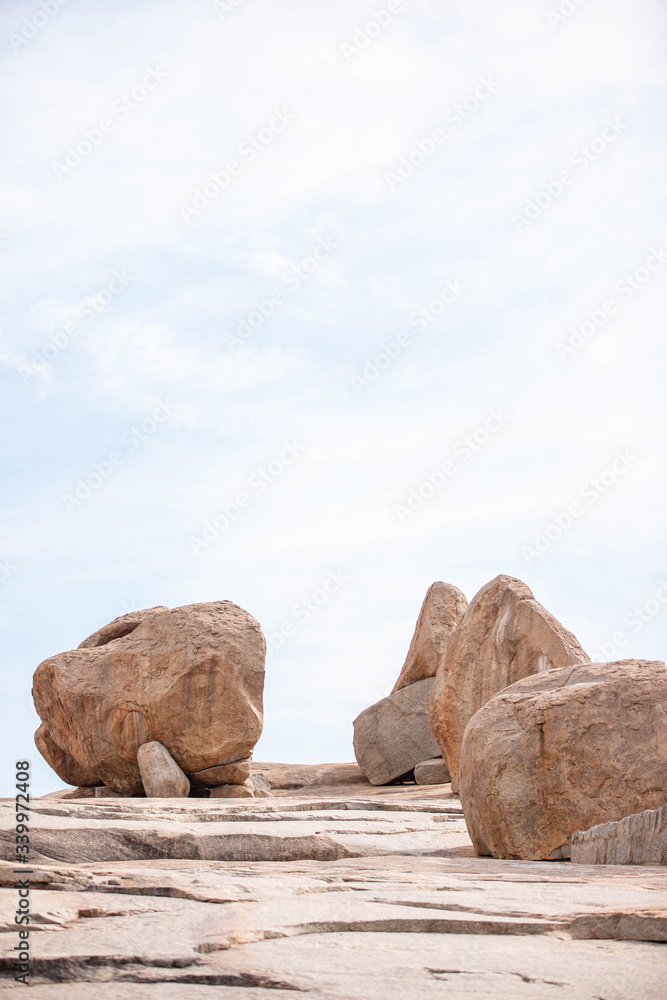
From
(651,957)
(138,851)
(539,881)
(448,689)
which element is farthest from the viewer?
(448,689)

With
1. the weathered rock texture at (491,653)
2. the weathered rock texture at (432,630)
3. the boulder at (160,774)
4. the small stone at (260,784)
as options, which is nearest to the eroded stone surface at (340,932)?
the weathered rock texture at (491,653)

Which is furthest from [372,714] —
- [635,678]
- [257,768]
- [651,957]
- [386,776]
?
[651,957]

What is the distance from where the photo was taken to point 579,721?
281 inches

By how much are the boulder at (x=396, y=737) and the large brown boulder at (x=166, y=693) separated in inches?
136

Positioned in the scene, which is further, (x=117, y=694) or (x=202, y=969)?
(x=117, y=694)

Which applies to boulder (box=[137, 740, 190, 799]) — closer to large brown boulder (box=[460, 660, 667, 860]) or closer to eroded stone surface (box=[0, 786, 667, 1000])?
large brown boulder (box=[460, 660, 667, 860])

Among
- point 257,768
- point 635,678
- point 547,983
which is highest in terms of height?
point 635,678

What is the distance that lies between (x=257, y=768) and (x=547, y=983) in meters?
18.8

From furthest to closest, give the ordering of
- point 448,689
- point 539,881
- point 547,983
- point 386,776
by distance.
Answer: point 386,776 → point 448,689 → point 539,881 → point 547,983

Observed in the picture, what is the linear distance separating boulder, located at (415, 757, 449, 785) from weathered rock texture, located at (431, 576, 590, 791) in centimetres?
185

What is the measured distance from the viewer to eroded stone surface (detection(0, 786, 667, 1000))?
279 centimetres

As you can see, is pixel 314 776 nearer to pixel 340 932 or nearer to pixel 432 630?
pixel 432 630

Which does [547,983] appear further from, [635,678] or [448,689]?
[448,689]

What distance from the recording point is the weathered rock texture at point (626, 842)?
5.89 meters
